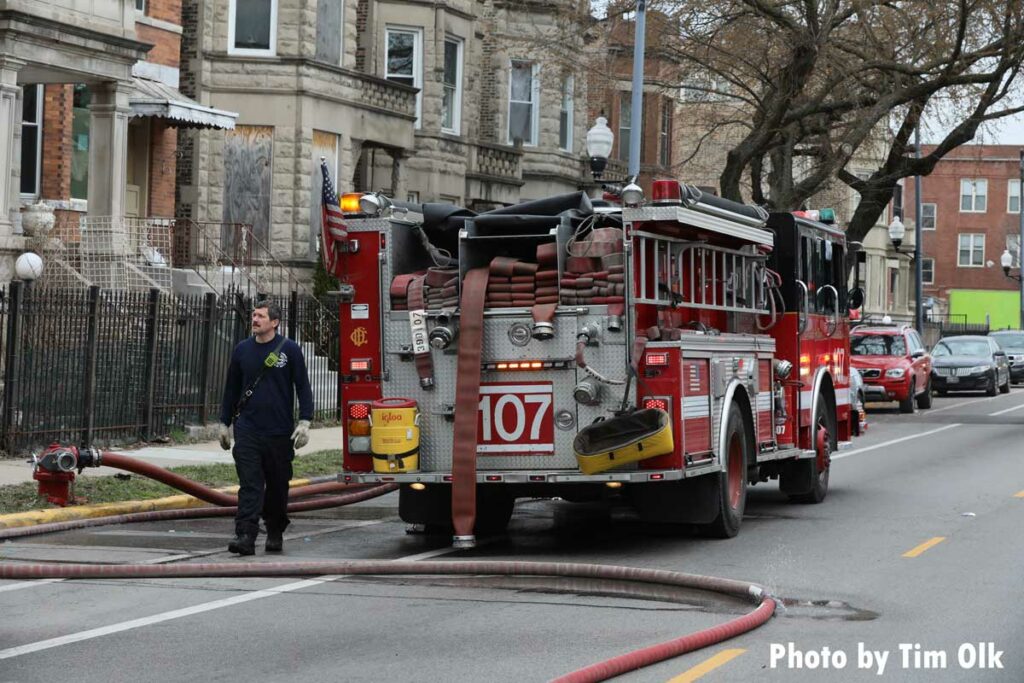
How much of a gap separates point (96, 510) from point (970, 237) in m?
84.0

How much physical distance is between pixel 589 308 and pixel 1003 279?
8504cm

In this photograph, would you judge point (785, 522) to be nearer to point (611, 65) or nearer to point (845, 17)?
point (845, 17)

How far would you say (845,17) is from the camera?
29.7 metres

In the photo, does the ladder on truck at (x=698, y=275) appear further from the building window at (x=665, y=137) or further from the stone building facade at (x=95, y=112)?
the building window at (x=665, y=137)

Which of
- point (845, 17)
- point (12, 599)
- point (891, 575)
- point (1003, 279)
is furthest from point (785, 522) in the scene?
point (1003, 279)

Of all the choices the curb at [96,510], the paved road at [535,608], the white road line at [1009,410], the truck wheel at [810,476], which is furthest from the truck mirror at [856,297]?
the white road line at [1009,410]

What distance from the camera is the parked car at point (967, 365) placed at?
1671 inches

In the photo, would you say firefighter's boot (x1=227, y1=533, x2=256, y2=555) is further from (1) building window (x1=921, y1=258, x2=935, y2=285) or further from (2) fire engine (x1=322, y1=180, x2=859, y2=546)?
(1) building window (x1=921, y1=258, x2=935, y2=285)

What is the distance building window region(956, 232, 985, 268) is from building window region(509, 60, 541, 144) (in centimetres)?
5582

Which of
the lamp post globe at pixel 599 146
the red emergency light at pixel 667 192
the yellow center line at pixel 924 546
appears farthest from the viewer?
the lamp post globe at pixel 599 146

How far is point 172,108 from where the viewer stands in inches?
1135

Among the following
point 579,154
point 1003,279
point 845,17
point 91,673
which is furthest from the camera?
point 1003,279

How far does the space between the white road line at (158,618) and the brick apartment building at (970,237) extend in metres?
84.6

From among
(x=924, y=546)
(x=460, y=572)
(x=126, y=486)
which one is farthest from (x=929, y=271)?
(x=460, y=572)
